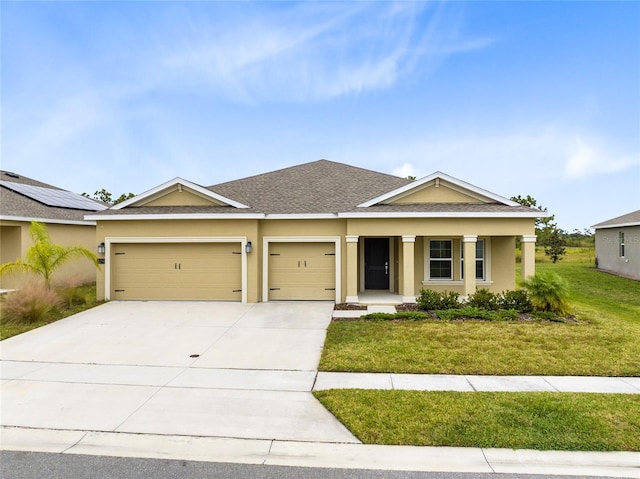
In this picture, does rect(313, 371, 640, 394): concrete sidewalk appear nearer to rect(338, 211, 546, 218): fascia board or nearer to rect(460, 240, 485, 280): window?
rect(338, 211, 546, 218): fascia board

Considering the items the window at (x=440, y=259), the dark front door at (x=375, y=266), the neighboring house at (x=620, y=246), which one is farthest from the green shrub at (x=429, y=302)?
the neighboring house at (x=620, y=246)

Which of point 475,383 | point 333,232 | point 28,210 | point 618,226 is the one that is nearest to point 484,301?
point 333,232

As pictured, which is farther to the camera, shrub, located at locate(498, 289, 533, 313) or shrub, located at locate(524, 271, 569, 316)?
shrub, located at locate(498, 289, 533, 313)

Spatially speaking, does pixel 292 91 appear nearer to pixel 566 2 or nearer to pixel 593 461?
pixel 566 2

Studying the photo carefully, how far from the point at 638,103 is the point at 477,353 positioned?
1764 centimetres

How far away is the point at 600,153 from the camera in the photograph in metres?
19.5

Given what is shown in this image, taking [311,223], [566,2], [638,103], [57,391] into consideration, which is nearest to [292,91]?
[311,223]

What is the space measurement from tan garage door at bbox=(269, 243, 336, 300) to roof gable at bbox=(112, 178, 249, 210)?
281cm

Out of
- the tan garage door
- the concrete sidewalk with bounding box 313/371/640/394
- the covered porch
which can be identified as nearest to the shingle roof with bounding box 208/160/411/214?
the tan garage door

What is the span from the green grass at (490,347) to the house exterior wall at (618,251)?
11.2 m

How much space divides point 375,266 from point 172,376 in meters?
9.40

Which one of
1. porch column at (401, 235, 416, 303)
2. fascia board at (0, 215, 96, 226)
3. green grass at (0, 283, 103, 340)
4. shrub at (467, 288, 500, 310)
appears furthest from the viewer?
fascia board at (0, 215, 96, 226)

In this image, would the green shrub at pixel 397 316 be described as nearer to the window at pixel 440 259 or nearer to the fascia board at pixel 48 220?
the window at pixel 440 259

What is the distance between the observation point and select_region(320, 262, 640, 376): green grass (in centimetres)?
609
